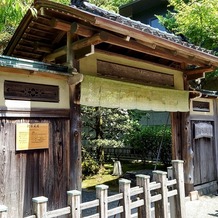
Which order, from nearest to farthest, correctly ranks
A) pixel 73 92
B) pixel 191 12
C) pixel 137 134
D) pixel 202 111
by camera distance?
pixel 73 92, pixel 202 111, pixel 191 12, pixel 137 134

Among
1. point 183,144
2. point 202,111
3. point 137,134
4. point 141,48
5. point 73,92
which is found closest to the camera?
point 73,92

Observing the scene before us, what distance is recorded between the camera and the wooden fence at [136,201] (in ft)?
9.33

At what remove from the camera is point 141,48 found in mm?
5367

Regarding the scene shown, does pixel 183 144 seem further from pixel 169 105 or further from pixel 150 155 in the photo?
pixel 150 155

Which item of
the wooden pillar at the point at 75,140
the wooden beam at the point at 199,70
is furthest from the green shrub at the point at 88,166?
the wooden pillar at the point at 75,140

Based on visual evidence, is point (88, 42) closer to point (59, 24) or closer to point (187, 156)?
point (59, 24)

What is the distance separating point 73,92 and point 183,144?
3.92 metres

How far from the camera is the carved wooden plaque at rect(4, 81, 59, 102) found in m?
4.15

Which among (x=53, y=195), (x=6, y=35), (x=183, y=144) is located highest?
(x=6, y=35)

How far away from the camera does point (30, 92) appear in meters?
4.37

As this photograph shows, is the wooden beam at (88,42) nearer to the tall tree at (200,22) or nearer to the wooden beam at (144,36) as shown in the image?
the wooden beam at (144,36)

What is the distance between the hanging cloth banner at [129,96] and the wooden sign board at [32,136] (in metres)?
0.93

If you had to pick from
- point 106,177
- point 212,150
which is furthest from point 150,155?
point 212,150

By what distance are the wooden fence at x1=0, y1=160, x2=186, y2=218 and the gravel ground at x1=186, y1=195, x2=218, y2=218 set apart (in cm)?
212
